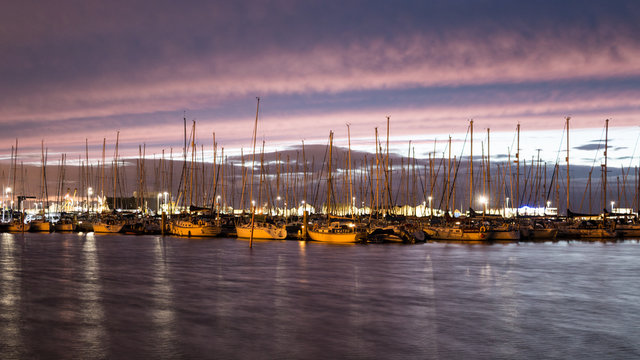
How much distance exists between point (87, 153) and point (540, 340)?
9752 centimetres

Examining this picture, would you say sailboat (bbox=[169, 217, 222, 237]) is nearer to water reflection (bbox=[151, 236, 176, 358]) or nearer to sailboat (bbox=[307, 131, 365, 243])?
sailboat (bbox=[307, 131, 365, 243])

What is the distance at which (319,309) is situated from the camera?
911 inches

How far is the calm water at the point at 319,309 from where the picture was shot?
16.7m

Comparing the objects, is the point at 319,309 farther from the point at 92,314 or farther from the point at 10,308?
the point at 10,308

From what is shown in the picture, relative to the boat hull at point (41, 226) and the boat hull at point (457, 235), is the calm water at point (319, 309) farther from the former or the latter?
the boat hull at point (41, 226)

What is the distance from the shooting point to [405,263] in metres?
42.6

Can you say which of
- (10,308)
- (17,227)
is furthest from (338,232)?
(17,227)

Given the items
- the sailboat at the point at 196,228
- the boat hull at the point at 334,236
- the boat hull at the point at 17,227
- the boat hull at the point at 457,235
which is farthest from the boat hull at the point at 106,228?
the boat hull at the point at 457,235

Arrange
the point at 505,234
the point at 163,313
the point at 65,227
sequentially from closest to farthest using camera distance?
the point at 163,313
the point at 505,234
the point at 65,227

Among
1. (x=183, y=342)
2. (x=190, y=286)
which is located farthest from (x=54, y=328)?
(x=190, y=286)

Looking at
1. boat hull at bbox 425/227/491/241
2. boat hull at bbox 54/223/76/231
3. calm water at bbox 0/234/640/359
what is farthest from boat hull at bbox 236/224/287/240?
boat hull at bbox 54/223/76/231

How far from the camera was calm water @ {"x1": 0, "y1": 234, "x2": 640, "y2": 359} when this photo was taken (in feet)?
54.9

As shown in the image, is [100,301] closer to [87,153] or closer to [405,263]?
[405,263]

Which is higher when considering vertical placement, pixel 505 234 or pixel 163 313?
pixel 505 234
